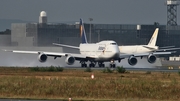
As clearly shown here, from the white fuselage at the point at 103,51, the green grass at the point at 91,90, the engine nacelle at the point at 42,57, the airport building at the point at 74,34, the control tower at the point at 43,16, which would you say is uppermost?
the control tower at the point at 43,16

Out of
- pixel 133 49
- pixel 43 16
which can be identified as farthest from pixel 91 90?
pixel 43 16

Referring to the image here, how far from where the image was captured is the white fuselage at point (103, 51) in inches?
3986

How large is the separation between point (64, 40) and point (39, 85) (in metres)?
102

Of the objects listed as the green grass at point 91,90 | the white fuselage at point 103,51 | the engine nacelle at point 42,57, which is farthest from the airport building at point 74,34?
the green grass at point 91,90

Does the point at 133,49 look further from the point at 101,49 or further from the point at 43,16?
the point at 43,16

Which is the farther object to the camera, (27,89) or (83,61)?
(83,61)

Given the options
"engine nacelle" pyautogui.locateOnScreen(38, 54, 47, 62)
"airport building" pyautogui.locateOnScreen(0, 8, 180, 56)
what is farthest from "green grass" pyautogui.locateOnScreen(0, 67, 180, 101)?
"airport building" pyautogui.locateOnScreen(0, 8, 180, 56)

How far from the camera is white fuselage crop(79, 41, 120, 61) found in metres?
101

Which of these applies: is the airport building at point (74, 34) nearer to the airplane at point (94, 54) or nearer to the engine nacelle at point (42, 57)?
the airplane at point (94, 54)

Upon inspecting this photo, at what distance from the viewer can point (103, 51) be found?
339 feet

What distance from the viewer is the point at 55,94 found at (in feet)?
147

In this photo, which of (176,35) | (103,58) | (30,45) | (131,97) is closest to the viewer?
(131,97)

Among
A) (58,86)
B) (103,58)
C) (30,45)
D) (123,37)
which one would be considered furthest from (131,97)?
(123,37)

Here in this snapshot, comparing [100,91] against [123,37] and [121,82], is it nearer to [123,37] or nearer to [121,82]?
[121,82]
